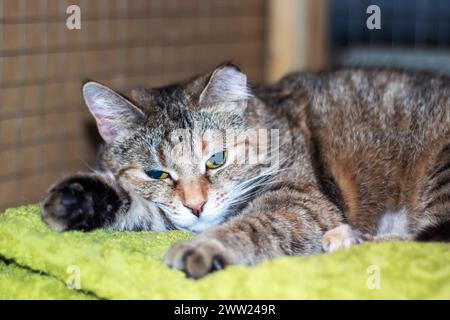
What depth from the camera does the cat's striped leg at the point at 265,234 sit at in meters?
1.50

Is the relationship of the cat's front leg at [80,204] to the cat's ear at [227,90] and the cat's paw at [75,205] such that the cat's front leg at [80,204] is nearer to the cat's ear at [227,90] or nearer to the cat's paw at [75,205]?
the cat's paw at [75,205]

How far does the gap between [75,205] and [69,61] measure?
3.66 feet

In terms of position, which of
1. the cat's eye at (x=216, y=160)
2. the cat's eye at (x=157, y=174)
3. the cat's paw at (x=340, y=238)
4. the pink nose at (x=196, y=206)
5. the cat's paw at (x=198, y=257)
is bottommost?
the cat's paw at (x=340, y=238)

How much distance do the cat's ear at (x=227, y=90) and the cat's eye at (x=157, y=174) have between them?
0.81 ft

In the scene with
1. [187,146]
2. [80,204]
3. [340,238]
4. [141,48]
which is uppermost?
[141,48]

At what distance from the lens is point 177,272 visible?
1477 millimetres

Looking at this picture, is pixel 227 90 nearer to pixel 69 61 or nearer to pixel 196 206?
pixel 196 206

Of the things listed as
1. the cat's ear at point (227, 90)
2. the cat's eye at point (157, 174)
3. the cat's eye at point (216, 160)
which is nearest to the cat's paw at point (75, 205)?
the cat's eye at point (157, 174)

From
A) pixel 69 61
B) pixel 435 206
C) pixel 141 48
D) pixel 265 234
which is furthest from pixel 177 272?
pixel 141 48

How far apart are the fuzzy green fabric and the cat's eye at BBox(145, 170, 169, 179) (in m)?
0.21

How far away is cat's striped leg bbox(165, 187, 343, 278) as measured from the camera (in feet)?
4.92

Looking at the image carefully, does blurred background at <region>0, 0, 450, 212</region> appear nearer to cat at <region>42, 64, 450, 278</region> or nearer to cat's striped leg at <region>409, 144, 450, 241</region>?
cat at <region>42, 64, 450, 278</region>
